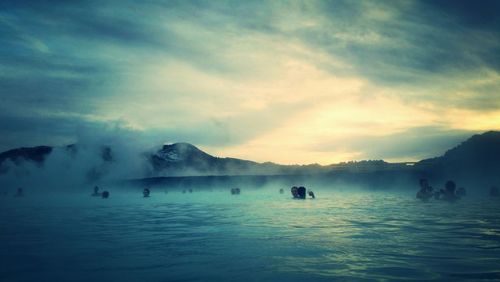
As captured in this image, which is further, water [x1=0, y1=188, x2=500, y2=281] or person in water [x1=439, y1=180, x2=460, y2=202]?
person in water [x1=439, y1=180, x2=460, y2=202]

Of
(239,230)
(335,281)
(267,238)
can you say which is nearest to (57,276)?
(335,281)

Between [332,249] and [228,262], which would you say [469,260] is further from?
[228,262]

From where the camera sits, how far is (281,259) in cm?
1480

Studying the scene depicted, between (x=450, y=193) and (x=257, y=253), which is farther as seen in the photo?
(x=450, y=193)

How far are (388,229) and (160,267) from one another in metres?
16.0

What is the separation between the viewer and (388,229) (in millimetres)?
23844

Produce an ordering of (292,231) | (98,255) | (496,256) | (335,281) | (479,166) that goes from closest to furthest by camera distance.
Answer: (335,281), (496,256), (98,255), (292,231), (479,166)

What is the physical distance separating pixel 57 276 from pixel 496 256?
1625 centimetres

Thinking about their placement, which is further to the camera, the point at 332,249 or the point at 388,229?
the point at 388,229

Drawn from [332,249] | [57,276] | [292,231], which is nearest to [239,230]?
[292,231]

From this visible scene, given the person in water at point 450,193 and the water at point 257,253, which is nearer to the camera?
the water at point 257,253

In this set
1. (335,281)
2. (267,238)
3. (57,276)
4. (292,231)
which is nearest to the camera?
(335,281)

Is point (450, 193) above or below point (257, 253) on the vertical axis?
above

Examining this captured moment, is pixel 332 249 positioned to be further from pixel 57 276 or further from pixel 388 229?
pixel 57 276
